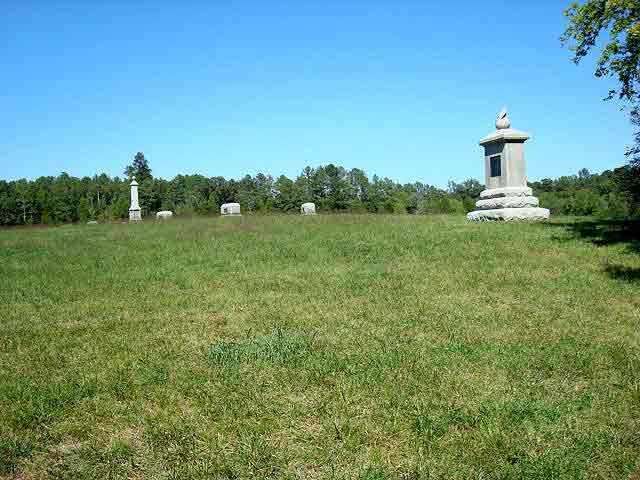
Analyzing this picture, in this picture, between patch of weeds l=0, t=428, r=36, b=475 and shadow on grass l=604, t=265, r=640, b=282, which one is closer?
patch of weeds l=0, t=428, r=36, b=475

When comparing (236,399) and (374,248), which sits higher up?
Answer: (374,248)

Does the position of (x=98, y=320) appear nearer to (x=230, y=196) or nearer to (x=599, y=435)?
(x=599, y=435)

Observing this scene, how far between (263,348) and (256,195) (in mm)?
102323

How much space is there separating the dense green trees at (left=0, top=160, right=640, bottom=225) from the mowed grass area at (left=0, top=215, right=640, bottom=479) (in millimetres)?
67074

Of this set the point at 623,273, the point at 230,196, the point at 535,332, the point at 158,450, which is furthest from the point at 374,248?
the point at 230,196

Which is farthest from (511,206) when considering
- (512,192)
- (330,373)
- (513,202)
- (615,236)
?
(330,373)

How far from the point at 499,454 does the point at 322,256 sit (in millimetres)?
8939

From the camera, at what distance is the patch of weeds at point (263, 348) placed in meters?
5.03

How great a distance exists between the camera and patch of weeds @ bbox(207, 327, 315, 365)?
503cm

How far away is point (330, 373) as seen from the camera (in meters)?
4.59

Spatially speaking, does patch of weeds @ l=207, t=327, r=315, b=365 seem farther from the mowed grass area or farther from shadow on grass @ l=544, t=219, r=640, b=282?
shadow on grass @ l=544, t=219, r=640, b=282

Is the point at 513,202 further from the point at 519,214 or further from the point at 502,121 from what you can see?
the point at 502,121

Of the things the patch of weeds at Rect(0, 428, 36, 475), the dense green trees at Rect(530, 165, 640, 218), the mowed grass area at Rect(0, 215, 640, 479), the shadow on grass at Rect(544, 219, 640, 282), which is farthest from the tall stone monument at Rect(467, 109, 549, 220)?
the patch of weeds at Rect(0, 428, 36, 475)

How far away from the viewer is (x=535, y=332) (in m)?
5.90
